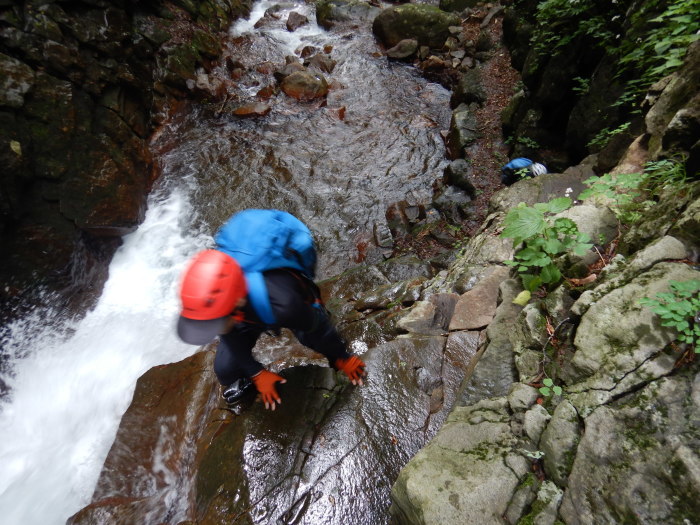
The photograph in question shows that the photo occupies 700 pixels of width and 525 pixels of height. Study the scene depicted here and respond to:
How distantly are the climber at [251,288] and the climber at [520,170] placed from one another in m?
4.88

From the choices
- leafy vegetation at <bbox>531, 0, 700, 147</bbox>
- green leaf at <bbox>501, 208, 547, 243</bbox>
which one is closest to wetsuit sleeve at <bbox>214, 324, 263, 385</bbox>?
green leaf at <bbox>501, 208, 547, 243</bbox>

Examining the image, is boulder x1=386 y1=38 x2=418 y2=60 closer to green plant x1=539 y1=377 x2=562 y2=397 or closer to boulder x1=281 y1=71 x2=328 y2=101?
boulder x1=281 y1=71 x2=328 y2=101

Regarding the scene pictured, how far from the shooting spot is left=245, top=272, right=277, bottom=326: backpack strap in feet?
7.50

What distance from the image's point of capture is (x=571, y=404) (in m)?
2.04

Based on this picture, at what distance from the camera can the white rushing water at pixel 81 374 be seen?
14.2ft

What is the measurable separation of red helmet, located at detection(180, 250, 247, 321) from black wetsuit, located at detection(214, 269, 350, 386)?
0.70 ft

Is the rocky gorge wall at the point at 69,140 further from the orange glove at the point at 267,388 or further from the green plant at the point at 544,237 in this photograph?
the green plant at the point at 544,237

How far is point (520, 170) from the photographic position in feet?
20.8

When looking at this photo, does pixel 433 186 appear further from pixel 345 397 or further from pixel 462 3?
pixel 462 3

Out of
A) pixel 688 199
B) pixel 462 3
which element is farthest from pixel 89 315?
pixel 462 3

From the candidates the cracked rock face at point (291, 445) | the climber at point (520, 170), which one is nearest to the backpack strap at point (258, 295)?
the cracked rock face at point (291, 445)

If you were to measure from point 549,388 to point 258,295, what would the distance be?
1.92m

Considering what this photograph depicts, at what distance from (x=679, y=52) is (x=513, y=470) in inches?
177

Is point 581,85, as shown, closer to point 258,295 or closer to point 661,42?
point 661,42
